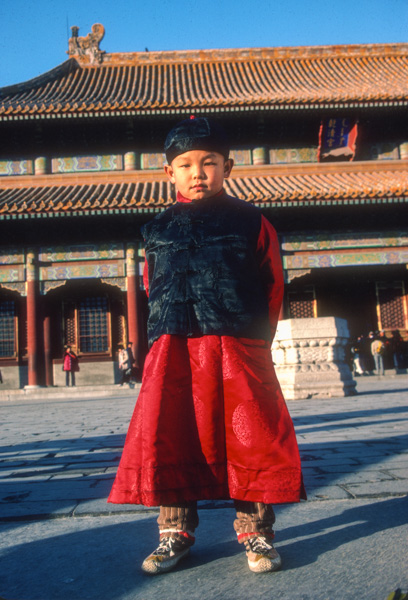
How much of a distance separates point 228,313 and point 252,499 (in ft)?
1.71

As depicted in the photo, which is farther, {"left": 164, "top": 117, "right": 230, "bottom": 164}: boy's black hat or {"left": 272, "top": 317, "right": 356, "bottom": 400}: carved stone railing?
{"left": 272, "top": 317, "right": 356, "bottom": 400}: carved stone railing

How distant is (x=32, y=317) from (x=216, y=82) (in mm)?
7929

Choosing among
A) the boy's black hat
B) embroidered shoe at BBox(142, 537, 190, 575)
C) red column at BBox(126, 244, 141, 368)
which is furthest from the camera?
red column at BBox(126, 244, 141, 368)

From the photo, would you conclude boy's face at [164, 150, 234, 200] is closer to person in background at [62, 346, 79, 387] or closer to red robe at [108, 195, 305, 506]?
red robe at [108, 195, 305, 506]

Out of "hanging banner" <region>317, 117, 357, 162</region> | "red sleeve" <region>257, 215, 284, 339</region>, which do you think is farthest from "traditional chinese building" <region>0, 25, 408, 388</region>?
"red sleeve" <region>257, 215, 284, 339</region>

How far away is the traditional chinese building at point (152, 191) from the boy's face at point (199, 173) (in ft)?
28.3

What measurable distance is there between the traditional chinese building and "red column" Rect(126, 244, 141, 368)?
3cm

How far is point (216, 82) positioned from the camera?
14164 mm

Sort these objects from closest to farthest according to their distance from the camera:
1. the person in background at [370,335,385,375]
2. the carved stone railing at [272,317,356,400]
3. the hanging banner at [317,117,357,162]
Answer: the carved stone railing at [272,317,356,400]
the person in background at [370,335,385,375]
the hanging banner at [317,117,357,162]

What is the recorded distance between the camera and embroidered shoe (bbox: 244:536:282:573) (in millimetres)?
1340

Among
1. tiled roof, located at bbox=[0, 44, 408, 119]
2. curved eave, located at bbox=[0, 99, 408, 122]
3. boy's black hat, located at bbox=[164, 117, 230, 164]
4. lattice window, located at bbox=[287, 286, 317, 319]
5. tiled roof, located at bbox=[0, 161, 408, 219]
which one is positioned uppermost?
tiled roof, located at bbox=[0, 44, 408, 119]

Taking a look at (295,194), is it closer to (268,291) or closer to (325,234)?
(325,234)

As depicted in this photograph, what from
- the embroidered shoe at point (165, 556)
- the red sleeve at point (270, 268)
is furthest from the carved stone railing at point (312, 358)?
the embroidered shoe at point (165, 556)

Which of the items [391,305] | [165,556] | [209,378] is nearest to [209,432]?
[209,378]
